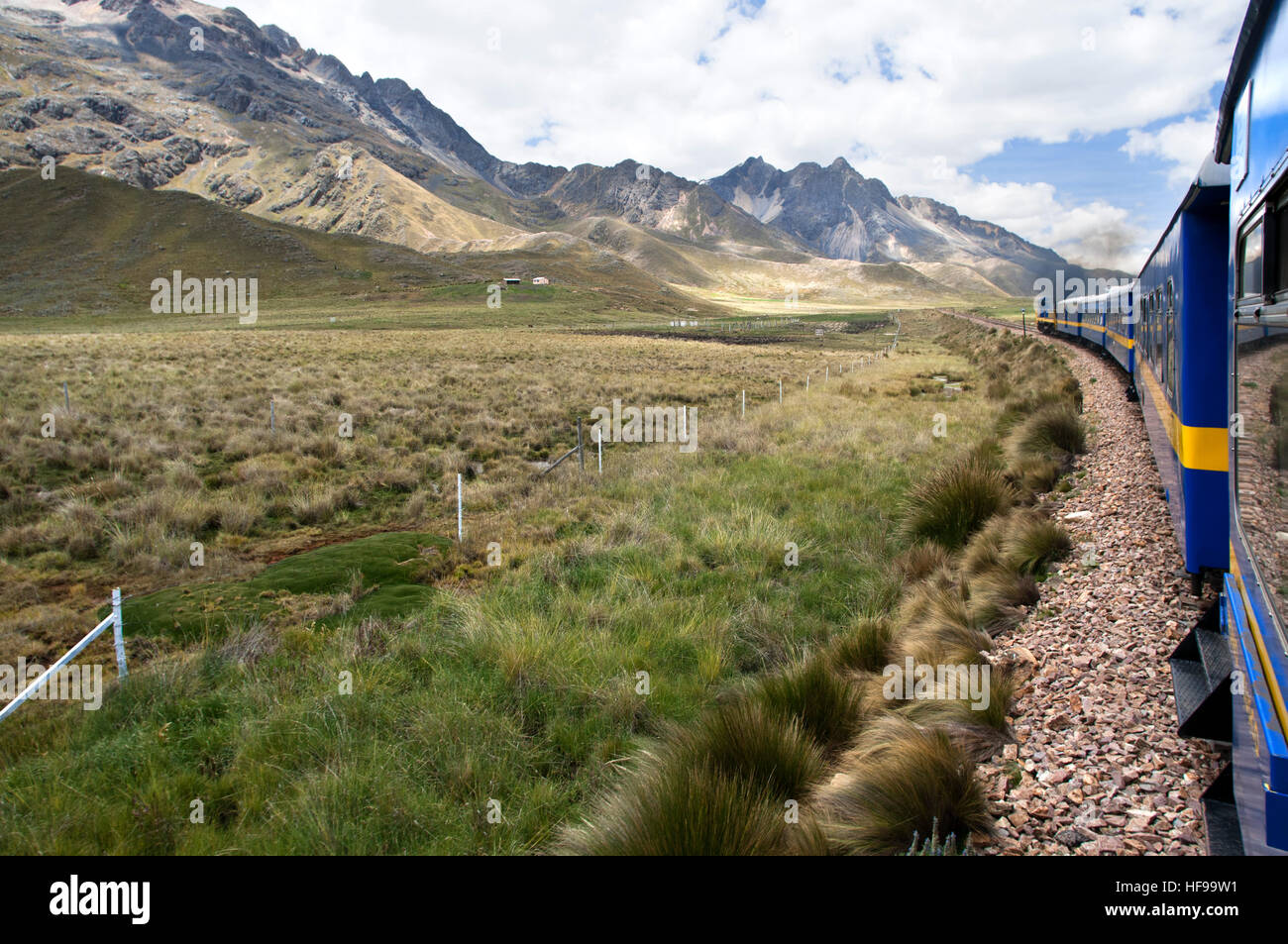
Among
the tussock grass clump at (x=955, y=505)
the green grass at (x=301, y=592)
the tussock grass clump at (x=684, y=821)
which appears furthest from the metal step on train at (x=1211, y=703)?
the green grass at (x=301, y=592)

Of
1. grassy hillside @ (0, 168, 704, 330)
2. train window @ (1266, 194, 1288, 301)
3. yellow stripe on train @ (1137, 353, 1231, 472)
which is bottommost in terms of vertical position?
yellow stripe on train @ (1137, 353, 1231, 472)

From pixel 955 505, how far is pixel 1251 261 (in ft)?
19.8

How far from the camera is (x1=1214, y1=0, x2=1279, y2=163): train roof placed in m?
3.39

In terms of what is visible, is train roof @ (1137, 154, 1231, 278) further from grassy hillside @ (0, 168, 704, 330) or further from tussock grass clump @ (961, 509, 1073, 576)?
grassy hillside @ (0, 168, 704, 330)

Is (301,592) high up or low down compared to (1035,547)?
down

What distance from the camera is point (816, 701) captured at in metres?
4.88

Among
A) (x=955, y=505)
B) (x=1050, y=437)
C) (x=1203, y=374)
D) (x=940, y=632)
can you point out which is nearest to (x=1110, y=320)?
(x=1050, y=437)

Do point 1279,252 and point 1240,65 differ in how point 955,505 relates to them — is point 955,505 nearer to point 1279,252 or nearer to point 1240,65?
point 1240,65

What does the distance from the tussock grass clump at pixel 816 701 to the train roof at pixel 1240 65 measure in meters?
4.50

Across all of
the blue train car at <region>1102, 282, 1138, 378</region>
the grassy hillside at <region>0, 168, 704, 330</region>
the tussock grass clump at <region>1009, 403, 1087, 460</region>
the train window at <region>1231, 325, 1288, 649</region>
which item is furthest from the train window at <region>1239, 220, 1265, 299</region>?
the grassy hillside at <region>0, 168, 704, 330</region>

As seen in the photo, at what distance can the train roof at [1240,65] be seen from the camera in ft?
11.1

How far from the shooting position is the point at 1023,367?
25.2m

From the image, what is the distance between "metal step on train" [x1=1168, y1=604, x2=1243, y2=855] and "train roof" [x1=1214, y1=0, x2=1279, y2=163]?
342 cm

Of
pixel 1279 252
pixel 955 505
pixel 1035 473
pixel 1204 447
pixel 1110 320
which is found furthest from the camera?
pixel 1110 320
